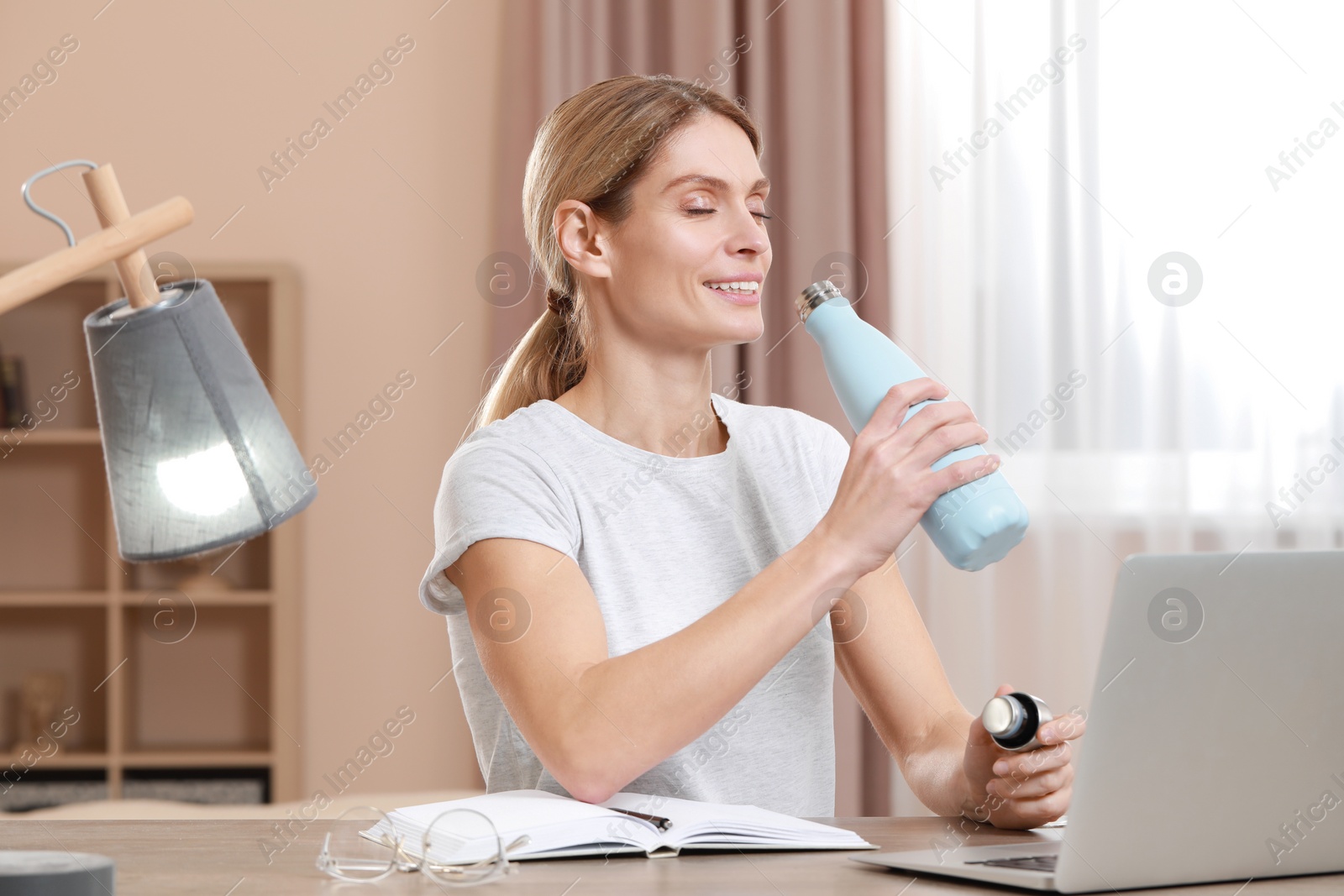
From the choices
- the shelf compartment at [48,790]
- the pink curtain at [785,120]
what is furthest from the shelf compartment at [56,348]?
the pink curtain at [785,120]

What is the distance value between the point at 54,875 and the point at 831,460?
2.93 ft

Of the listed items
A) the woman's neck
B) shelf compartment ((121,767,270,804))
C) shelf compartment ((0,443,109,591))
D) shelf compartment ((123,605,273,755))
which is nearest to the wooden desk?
the woman's neck

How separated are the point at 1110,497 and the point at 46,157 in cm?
228

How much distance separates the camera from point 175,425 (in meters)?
0.47

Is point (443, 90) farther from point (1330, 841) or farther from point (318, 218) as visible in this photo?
point (1330, 841)

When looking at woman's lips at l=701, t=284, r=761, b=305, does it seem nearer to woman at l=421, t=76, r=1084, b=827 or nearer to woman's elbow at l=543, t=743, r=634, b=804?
woman at l=421, t=76, r=1084, b=827

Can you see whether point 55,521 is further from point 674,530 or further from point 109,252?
point 109,252

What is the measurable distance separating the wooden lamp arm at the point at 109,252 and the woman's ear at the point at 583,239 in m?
0.72

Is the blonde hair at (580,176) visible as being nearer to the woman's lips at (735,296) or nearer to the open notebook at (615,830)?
the woman's lips at (735,296)

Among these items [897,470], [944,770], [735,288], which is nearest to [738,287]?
[735,288]

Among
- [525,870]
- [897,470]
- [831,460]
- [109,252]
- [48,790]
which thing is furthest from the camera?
[48,790]

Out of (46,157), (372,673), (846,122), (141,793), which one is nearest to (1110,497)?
(846,122)

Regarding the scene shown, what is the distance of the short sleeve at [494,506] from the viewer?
0.98m

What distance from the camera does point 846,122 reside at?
7.55 feet
